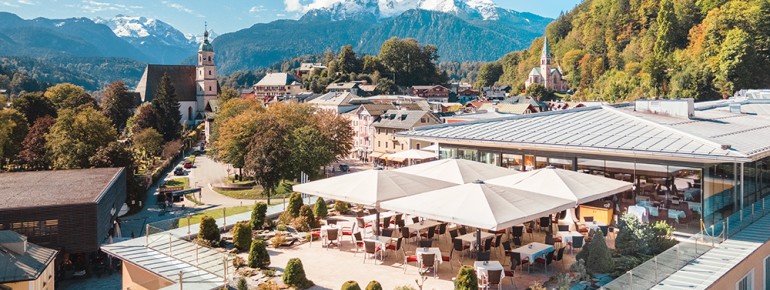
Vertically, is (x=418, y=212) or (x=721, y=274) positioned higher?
(x=418, y=212)

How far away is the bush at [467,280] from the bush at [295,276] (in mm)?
3422

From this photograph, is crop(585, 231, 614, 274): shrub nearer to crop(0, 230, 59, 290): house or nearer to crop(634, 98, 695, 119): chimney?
crop(634, 98, 695, 119): chimney

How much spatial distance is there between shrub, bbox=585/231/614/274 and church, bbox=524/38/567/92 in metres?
119

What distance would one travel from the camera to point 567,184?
14.7m

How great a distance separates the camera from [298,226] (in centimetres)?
1769

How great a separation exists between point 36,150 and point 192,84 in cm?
6518

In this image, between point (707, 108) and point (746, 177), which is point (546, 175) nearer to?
point (746, 177)

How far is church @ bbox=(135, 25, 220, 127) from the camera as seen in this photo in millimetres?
107438

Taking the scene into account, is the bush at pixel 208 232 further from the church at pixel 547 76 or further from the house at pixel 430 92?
the church at pixel 547 76

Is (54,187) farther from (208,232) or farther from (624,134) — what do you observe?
(624,134)

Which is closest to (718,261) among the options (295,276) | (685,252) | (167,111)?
(685,252)

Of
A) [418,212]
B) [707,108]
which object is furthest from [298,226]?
[707,108]

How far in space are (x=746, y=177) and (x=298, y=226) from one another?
1362 centimetres

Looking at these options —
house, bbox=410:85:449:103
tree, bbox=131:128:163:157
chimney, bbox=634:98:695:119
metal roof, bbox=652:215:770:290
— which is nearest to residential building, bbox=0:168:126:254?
metal roof, bbox=652:215:770:290
